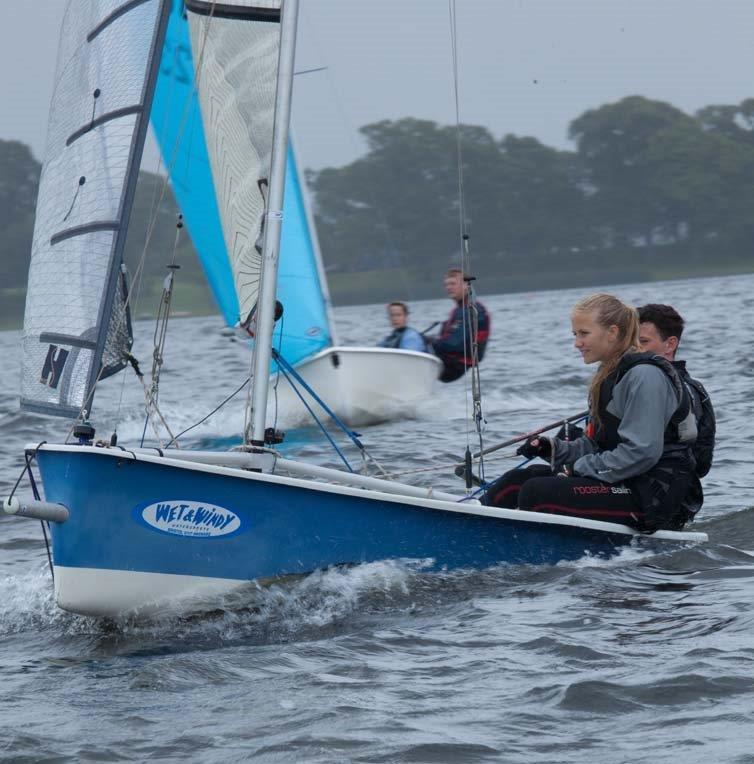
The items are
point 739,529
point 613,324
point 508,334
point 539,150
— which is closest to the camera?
point 613,324

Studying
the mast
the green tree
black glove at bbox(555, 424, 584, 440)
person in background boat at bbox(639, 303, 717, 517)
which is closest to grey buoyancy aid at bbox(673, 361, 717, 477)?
person in background boat at bbox(639, 303, 717, 517)

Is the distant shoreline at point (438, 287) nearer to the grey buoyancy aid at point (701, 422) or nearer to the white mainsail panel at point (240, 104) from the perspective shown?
the white mainsail panel at point (240, 104)

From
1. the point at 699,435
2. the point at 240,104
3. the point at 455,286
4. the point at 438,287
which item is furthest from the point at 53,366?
the point at 438,287

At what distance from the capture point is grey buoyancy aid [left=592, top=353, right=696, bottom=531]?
4867 millimetres

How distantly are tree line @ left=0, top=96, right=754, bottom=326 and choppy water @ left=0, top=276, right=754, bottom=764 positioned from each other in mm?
62794

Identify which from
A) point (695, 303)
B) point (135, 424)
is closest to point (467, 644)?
point (135, 424)

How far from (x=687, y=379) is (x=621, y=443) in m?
0.38

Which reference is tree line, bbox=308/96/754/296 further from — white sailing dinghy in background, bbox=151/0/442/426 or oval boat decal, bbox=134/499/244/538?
oval boat decal, bbox=134/499/244/538

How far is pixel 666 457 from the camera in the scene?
492cm

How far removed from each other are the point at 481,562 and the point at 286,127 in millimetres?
A: 1666

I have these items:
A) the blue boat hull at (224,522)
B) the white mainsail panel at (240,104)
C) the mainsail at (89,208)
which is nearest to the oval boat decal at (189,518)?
the blue boat hull at (224,522)

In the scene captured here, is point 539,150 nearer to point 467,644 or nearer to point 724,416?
point 724,416

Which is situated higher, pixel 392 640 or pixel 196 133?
pixel 196 133

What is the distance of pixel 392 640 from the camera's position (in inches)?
169
